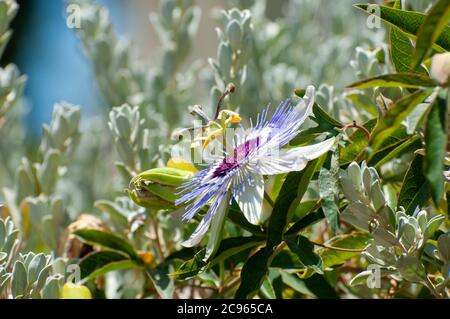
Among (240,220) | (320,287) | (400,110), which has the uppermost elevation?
(400,110)

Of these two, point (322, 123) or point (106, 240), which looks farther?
point (106, 240)

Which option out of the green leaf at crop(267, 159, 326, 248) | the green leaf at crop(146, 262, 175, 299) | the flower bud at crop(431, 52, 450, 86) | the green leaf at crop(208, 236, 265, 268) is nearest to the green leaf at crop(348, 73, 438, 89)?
the flower bud at crop(431, 52, 450, 86)

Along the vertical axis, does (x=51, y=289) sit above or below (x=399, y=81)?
below

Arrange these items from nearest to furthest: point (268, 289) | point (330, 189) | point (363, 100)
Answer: point (330, 189), point (268, 289), point (363, 100)

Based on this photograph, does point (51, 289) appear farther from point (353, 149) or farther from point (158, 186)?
point (353, 149)

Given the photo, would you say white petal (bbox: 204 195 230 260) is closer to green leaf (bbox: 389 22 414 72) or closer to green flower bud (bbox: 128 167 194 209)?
green flower bud (bbox: 128 167 194 209)

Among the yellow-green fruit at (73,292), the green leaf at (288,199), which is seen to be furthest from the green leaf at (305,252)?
the yellow-green fruit at (73,292)

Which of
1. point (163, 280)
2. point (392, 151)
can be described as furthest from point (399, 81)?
point (163, 280)

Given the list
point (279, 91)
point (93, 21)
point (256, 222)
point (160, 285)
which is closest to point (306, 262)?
point (256, 222)
